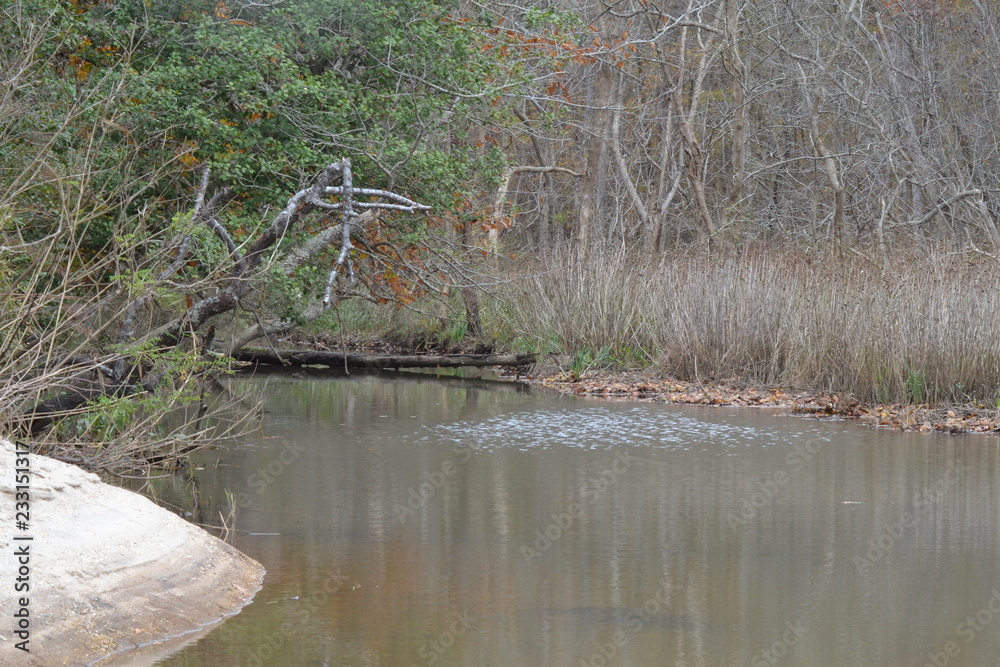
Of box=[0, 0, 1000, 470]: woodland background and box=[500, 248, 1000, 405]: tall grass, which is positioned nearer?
box=[0, 0, 1000, 470]: woodland background

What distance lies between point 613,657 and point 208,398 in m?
9.62

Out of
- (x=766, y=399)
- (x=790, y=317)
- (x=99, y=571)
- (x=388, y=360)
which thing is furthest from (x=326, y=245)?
(x=388, y=360)

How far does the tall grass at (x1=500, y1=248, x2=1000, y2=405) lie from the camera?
38.7ft

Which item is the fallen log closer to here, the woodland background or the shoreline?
the shoreline

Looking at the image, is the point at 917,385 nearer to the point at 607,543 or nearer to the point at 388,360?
the point at 607,543

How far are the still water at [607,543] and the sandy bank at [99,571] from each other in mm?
231

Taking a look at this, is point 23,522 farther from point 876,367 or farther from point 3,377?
point 876,367

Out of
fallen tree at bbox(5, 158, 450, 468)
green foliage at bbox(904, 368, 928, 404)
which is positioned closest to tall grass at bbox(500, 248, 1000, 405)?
green foliage at bbox(904, 368, 928, 404)

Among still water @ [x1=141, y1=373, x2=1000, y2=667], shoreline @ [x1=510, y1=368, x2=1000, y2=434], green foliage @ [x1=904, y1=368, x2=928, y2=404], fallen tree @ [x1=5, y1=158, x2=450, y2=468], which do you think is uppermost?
fallen tree @ [x1=5, y1=158, x2=450, y2=468]

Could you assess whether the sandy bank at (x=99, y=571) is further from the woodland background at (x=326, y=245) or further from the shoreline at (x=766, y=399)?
the shoreline at (x=766, y=399)

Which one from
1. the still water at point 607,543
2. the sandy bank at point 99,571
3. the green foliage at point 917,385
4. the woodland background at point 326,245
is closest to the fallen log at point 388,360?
the woodland background at point 326,245

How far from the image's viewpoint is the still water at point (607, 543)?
496 centimetres

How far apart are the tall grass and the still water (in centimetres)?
122

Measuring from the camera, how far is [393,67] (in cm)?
1334
